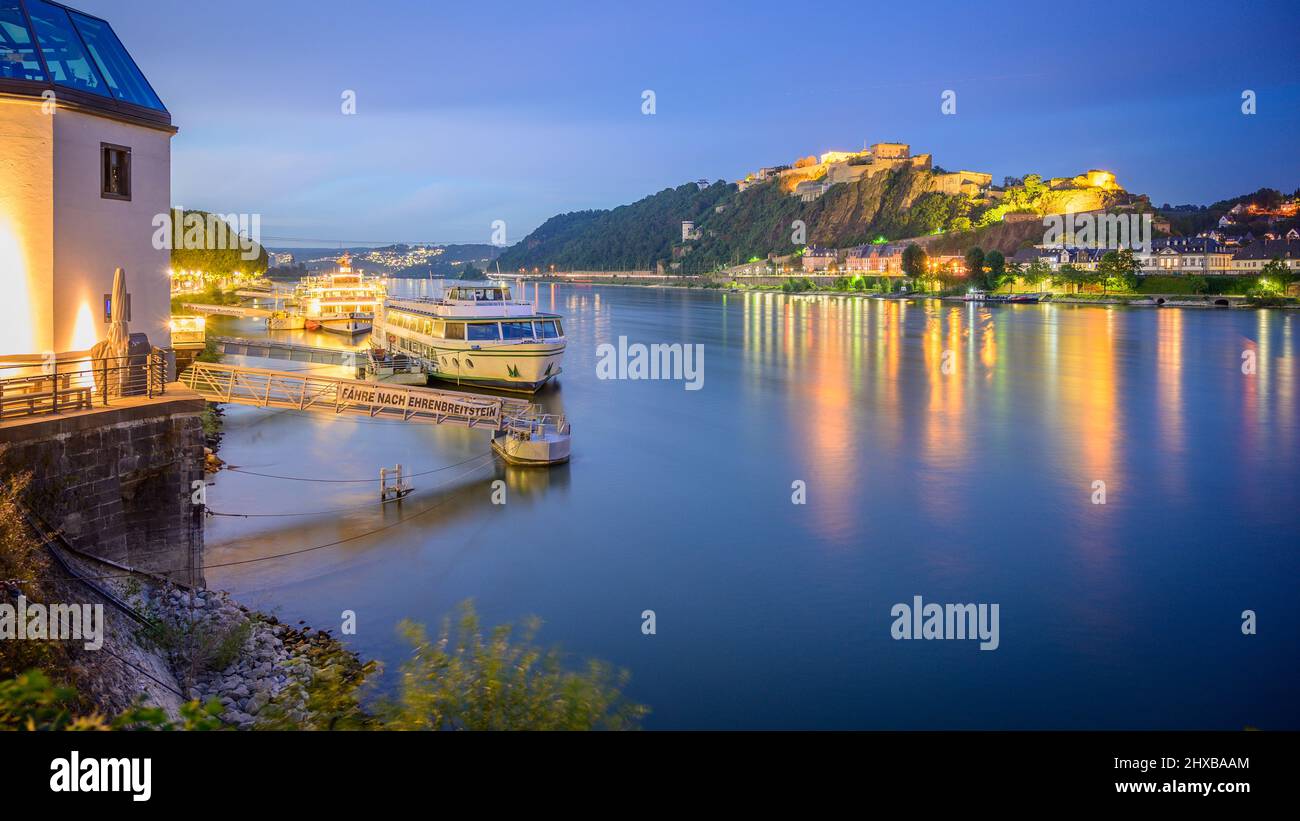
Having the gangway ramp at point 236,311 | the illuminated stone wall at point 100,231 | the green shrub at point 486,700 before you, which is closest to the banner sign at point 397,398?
the illuminated stone wall at point 100,231

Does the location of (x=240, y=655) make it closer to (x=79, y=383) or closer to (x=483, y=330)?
(x=79, y=383)

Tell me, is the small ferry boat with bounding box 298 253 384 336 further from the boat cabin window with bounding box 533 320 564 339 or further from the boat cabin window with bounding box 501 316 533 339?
the boat cabin window with bounding box 501 316 533 339

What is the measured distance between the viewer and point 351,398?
22.6m

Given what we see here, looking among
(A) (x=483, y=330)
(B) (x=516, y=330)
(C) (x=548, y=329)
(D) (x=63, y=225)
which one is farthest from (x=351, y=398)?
(C) (x=548, y=329)

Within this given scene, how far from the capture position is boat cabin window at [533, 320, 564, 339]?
36.3m

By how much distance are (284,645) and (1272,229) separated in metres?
183

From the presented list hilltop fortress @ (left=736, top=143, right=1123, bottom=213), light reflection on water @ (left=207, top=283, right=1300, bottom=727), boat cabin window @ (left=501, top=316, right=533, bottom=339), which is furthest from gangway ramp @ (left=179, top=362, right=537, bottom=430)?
hilltop fortress @ (left=736, top=143, right=1123, bottom=213)

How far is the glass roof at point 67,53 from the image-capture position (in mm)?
12328

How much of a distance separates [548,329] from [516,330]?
50.5 inches
